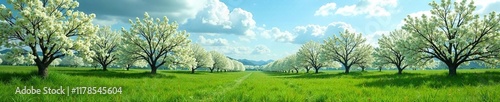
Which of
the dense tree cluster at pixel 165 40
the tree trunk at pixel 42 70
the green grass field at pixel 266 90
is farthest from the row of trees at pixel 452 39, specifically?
the tree trunk at pixel 42 70

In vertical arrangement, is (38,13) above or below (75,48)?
above

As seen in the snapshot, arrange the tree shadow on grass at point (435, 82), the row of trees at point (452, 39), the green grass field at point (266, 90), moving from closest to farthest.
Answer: the green grass field at point (266, 90), the tree shadow on grass at point (435, 82), the row of trees at point (452, 39)

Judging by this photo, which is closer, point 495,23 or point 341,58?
point 495,23

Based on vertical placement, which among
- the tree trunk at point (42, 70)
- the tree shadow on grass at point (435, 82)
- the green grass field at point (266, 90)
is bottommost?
the tree shadow on grass at point (435, 82)

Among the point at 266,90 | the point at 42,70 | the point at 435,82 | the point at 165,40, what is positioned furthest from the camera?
the point at 165,40

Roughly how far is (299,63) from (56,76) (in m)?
67.5

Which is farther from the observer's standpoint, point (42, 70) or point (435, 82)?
point (42, 70)

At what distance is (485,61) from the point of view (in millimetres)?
30828

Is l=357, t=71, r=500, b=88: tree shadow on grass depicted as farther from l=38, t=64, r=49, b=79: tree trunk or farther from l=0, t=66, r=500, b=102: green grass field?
l=38, t=64, r=49, b=79: tree trunk

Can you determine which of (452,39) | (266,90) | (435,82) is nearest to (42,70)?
(266,90)

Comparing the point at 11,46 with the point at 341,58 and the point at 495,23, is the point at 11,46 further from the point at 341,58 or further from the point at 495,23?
the point at 341,58

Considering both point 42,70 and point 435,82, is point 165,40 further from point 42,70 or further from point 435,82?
point 435,82

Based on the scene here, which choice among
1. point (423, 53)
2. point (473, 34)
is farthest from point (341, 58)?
point (473, 34)

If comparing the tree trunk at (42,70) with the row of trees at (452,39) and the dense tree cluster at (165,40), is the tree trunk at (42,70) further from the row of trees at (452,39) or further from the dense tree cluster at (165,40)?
the row of trees at (452,39)
